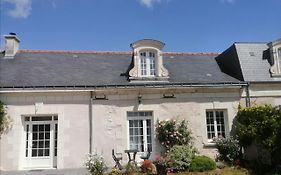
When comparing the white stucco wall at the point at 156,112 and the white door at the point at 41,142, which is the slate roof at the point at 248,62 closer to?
the white stucco wall at the point at 156,112

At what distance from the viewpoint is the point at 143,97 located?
12961 mm

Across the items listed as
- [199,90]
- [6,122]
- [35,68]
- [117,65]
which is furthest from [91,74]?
[199,90]

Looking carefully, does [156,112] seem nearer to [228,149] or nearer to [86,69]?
[228,149]

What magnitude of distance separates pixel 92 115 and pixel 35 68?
377 cm

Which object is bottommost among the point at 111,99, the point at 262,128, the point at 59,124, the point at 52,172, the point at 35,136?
the point at 52,172

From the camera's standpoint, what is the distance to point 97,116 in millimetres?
12547

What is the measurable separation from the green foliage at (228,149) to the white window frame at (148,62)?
4.24m

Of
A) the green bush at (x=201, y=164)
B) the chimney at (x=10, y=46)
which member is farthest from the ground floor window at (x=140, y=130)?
the chimney at (x=10, y=46)

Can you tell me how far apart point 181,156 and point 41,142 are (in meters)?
5.70

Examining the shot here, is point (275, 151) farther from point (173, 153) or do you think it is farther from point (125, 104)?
point (125, 104)

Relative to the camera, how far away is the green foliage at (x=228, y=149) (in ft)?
41.2

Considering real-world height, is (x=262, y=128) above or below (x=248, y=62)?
below

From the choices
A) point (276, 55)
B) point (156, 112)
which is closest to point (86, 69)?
point (156, 112)

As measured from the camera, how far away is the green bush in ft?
37.2
